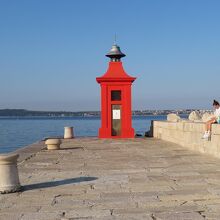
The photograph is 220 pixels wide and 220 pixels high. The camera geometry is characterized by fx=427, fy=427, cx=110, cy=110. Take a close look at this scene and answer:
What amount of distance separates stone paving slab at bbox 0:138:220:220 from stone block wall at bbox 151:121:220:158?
2.58 feet

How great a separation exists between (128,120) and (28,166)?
1094 centimetres

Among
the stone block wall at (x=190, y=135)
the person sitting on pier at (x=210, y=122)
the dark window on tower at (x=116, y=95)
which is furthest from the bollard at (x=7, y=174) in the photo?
the dark window on tower at (x=116, y=95)

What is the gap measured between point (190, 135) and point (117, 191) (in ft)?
27.1

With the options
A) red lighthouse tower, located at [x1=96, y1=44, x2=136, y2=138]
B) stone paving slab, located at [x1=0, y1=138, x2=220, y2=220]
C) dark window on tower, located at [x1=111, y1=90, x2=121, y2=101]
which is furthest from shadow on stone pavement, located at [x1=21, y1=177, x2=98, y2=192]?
dark window on tower, located at [x1=111, y1=90, x2=121, y2=101]

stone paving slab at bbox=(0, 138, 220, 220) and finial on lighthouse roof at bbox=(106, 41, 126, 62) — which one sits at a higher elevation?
finial on lighthouse roof at bbox=(106, 41, 126, 62)

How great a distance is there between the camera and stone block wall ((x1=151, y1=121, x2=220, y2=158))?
11867 millimetres

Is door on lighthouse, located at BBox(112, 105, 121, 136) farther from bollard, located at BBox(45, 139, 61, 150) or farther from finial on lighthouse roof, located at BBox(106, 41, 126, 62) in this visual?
bollard, located at BBox(45, 139, 61, 150)

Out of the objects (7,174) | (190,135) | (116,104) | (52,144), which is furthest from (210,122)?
(116,104)

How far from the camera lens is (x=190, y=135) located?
14805 millimetres

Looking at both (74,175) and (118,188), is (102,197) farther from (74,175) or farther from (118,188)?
(74,175)

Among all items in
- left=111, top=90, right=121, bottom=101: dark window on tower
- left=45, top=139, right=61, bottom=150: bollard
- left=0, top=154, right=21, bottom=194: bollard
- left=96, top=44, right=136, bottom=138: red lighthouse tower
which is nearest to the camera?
left=0, top=154, right=21, bottom=194: bollard

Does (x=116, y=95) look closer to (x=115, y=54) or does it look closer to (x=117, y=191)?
(x=115, y=54)

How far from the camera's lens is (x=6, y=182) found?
7.10m

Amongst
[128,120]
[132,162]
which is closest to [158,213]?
[132,162]
